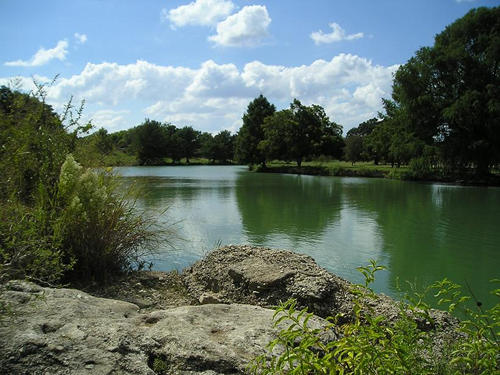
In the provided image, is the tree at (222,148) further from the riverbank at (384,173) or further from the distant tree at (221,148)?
the riverbank at (384,173)

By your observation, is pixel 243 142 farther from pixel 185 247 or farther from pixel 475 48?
pixel 185 247

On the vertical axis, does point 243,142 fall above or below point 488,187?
above

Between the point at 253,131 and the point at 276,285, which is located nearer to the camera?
the point at 276,285

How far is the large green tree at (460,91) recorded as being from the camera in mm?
28102

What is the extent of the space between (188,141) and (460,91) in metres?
86.7

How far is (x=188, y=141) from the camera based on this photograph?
110 m

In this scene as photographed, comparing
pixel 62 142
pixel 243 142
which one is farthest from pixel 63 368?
pixel 243 142

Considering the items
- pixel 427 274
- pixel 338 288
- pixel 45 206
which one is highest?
pixel 45 206

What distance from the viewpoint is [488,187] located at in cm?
2820

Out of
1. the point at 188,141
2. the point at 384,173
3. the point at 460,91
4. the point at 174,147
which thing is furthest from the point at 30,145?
the point at 188,141

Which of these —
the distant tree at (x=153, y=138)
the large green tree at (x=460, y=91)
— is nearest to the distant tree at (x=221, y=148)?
the distant tree at (x=153, y=138)

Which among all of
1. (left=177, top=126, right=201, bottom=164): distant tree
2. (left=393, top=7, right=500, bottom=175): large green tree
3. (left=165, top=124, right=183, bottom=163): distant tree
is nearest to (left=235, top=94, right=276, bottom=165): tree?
(left=393, top=7, right=500, bottom=175): large green tree

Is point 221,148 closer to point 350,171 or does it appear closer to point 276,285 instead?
point 350,171

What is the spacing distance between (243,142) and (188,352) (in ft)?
194
